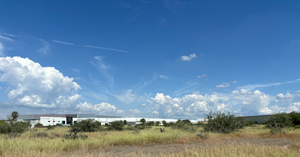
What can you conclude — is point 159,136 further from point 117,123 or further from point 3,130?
point 117,123

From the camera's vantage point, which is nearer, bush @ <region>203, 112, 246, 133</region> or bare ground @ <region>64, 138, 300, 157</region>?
bare ground @ <region>64, 138, 300, 157</region>

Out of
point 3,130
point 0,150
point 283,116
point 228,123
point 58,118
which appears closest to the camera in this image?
point 0,150

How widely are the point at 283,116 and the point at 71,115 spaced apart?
8249 centimetres

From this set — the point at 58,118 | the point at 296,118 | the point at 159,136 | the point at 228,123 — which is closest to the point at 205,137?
the point at 159,136

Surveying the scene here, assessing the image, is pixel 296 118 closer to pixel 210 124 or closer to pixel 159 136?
pixel 210 124

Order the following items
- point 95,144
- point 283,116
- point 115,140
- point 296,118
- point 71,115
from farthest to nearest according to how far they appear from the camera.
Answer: point 71,115 → point 296,118 → point 283,116 → point 115,140 → point 95,144

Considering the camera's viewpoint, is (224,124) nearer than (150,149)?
No

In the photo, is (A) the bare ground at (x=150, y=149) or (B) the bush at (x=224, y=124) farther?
(B) the bush at (x=224, y=124)

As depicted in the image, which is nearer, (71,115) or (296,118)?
(296,118)

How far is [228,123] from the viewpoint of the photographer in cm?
2292

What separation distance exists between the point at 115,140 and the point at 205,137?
7.25m

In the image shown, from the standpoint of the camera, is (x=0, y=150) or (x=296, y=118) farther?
(x=296, y=118)

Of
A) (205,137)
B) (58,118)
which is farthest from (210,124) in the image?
(58,118)

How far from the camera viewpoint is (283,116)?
29.7m
